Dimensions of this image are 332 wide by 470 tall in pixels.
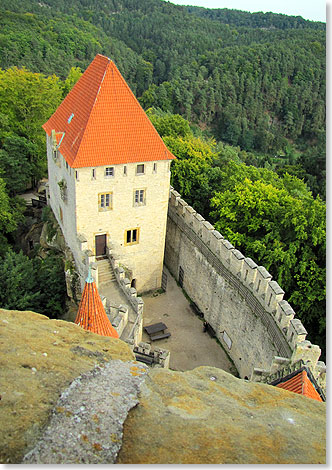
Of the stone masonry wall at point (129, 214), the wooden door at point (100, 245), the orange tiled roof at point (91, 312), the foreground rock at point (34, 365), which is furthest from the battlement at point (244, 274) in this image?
the foreground rock at point (34, 365)

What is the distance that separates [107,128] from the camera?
2439cm

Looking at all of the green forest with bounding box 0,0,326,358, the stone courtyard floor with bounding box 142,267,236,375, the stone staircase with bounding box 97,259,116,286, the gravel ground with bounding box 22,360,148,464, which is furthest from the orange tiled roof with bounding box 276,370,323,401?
the stone staircase with bounding box 97,259,116,286

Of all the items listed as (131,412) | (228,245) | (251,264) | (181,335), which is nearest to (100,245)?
(181,335)

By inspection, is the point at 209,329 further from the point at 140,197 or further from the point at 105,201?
the point at 105,201

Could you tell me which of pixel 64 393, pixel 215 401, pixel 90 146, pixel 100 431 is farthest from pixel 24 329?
pixel 90 146

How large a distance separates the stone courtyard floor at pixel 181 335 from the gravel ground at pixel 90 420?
17389 mm

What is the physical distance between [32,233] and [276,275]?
2074cm

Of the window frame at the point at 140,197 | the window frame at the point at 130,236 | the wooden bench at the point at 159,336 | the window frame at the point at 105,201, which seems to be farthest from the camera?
the window frame at the point at 130,236

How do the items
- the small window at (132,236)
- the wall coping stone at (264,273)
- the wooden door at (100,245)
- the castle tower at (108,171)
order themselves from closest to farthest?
the wall coping stone at (264,273), the castle tower at (108,171), the wooden door at (100,245), the small window at (132,236)

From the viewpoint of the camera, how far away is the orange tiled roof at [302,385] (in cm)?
1460

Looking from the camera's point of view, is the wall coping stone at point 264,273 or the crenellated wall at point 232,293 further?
the wall coping stone at point 264,273

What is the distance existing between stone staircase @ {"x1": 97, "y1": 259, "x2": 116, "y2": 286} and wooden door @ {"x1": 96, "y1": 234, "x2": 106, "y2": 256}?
549 mm

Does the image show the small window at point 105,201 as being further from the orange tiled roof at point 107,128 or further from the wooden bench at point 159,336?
the wooden bench at point 159,336

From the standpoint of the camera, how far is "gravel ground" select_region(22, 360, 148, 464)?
6.27 metres
